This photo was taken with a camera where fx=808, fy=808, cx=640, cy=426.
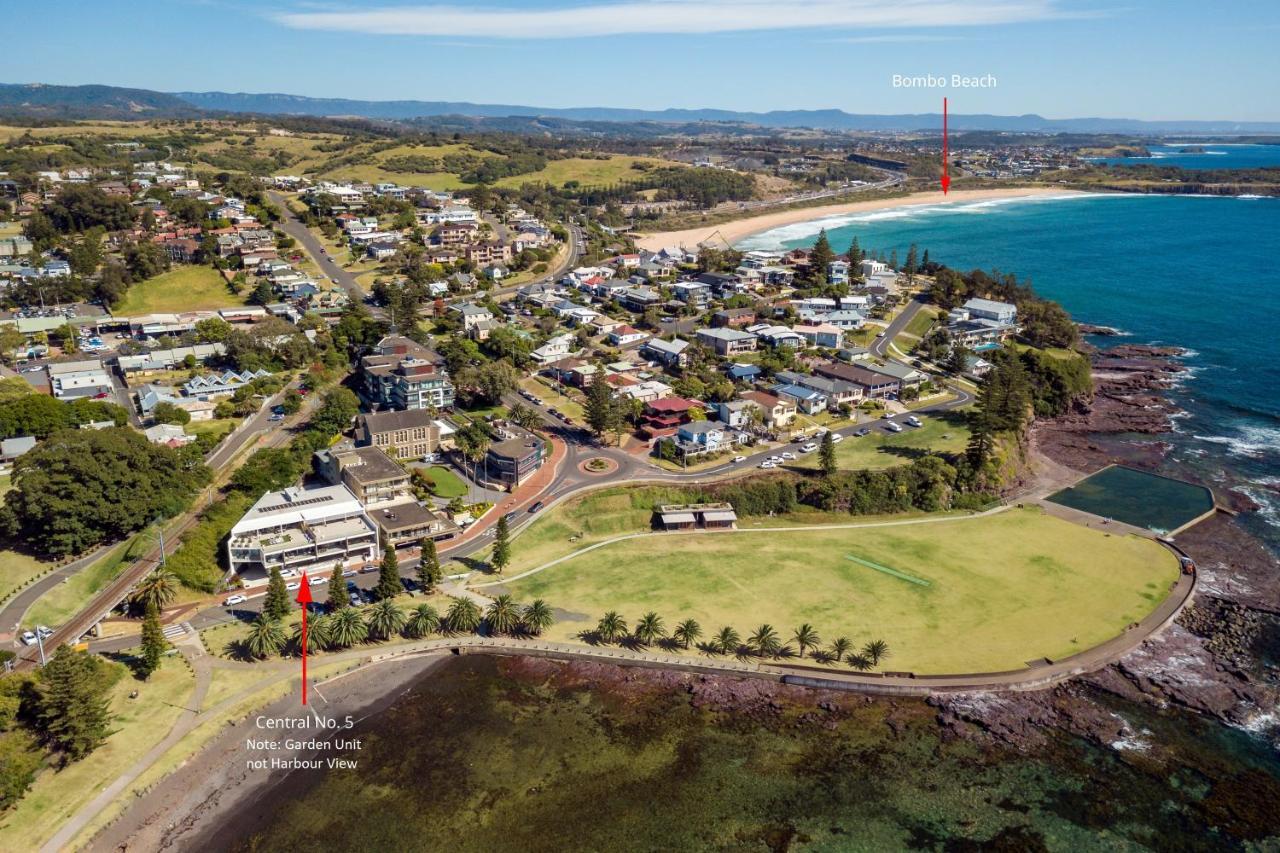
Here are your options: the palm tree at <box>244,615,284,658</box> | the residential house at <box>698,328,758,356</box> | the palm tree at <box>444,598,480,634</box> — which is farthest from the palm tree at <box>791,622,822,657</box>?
the residential house at <box>698,328,758,356</box>

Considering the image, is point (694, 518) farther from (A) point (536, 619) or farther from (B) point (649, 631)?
(A) point (536, 619)

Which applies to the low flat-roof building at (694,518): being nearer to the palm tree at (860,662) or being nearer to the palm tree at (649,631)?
the palm tree at (649,631)

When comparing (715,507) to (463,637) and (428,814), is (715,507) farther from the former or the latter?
(428,814)

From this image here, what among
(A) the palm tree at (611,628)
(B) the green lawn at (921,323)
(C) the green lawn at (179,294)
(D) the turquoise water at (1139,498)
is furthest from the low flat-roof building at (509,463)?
(C) the green lawn at (179,294)

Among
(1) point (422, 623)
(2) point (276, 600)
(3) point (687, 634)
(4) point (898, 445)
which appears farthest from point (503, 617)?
(4) point (898, 445)

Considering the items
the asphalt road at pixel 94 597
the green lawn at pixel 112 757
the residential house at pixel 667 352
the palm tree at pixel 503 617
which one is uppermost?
the residential house at pixel 667 352

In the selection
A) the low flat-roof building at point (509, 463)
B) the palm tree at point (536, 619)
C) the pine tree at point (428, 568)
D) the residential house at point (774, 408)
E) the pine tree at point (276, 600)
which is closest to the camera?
the pine tree at point (276, 600)

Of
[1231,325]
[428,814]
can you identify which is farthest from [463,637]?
[1231,325]
